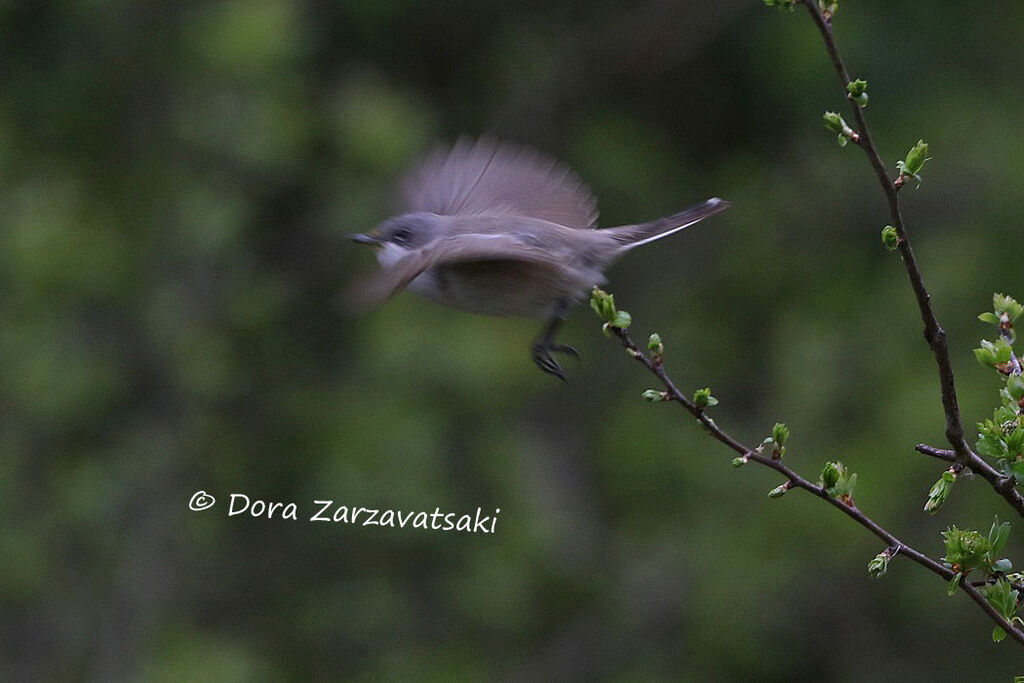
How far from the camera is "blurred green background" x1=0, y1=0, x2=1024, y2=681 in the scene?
706cm

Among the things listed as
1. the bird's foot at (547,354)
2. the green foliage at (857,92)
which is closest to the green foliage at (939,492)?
the green foliage at (857,92)

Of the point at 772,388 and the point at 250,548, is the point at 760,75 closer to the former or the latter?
the point at 772,388

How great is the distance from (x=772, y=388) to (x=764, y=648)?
5.54ft

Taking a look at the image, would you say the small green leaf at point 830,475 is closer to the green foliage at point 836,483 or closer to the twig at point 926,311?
the green foliage at point 836,483

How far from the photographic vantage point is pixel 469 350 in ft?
25.1

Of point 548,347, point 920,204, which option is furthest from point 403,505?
point 548,347

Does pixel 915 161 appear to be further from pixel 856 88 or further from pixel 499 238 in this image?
pixel 499 238

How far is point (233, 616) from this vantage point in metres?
8.21

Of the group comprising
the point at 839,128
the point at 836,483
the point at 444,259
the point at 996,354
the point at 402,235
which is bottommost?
the point at 402,235

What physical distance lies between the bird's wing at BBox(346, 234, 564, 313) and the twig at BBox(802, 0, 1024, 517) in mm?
785

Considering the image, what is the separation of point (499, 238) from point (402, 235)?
49 centimetres

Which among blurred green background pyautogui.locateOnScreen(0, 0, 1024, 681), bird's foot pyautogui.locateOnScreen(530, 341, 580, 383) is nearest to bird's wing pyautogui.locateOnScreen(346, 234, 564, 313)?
bird's foot pyautogui.locateOnScreen(530, 341, 580, 383)

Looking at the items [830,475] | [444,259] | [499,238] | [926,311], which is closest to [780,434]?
[830,475]

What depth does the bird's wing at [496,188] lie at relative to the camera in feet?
12.5
